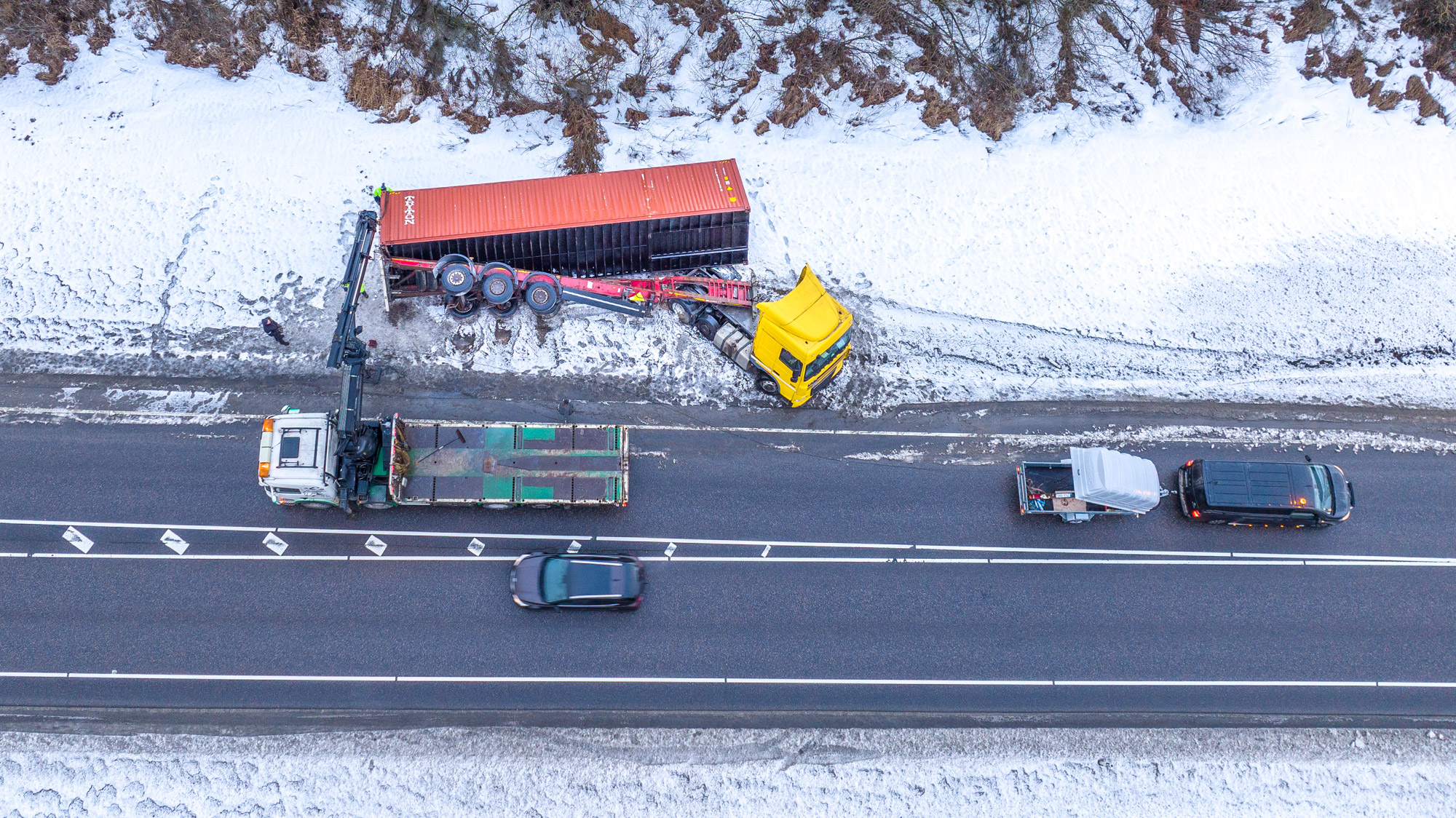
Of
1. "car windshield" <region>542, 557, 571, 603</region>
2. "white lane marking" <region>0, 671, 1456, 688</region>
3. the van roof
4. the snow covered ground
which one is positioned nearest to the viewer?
the snow covered ground

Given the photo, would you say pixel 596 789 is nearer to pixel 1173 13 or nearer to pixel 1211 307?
pixel 1211 307

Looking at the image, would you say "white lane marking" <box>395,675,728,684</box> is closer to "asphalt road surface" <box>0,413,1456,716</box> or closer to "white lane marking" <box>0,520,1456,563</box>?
"asphalt road surface" <box>0,413,1456,716</box>

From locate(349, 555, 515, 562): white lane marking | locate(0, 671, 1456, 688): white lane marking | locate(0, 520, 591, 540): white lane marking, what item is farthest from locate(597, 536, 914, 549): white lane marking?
locate(0, 671, 1456, 688): white lane marking

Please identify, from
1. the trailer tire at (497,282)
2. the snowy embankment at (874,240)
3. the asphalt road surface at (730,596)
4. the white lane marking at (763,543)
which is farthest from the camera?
the snowy embankment at (874,240)

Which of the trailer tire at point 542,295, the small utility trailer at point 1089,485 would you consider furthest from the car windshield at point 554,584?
the small utility trailer at point 1089,485

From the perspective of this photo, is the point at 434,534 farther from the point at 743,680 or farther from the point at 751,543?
the point at 743,680

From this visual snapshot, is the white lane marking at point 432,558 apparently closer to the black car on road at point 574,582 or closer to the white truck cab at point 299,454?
the black car on road at point 574,582

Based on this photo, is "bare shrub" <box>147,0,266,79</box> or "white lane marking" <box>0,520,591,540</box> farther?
"bare shrub" <box>147,0,266,79</box>
